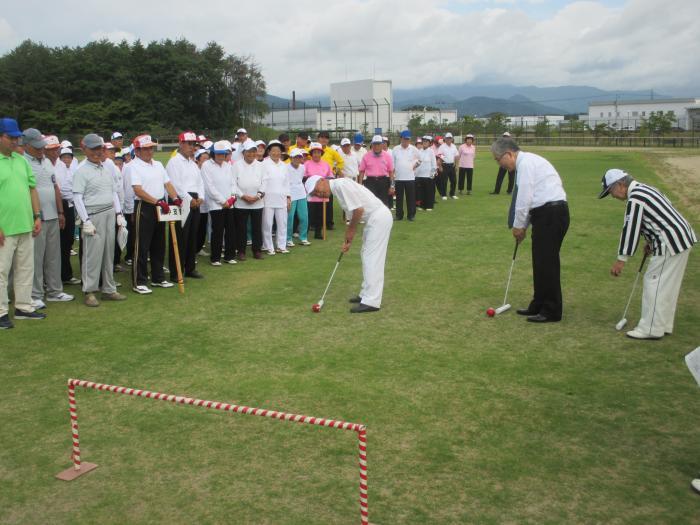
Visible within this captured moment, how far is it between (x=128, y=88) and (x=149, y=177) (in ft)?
203

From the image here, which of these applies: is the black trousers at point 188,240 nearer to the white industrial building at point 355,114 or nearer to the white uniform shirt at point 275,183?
the white uniform shirt at point 275,183

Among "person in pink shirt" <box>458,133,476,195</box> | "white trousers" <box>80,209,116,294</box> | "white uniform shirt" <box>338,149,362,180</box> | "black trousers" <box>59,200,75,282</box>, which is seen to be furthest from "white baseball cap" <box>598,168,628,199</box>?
"person in pink shirt" <box>458,133,476,195</box>

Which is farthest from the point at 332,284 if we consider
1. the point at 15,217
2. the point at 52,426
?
the point at 52,426

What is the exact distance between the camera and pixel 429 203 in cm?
1830

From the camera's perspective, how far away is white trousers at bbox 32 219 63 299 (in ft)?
28.9

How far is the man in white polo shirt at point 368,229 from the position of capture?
8.26m

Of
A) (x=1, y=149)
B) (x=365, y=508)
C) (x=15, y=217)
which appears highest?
(x=1, y=149)

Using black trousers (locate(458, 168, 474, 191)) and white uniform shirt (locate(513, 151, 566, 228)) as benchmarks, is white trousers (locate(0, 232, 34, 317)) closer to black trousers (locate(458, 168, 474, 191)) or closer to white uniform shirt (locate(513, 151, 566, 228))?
white uniform shirt (locate(513, 151, 566, 228))

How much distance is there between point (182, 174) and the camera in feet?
33.3

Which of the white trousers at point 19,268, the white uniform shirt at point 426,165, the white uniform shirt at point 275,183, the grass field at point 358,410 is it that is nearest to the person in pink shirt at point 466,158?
the white uniform shirt at point 426,165

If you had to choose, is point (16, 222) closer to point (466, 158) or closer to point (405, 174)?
point (405, 174)

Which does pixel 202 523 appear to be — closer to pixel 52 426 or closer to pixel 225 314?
pixel 52 426

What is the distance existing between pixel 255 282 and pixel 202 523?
642 cm

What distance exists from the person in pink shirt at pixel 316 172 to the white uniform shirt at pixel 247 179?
1725 millimetres
